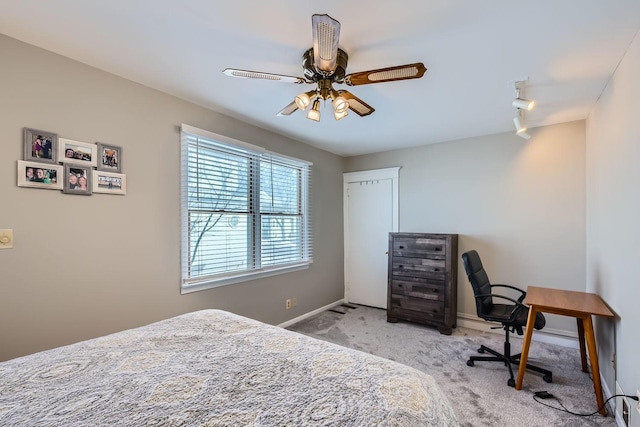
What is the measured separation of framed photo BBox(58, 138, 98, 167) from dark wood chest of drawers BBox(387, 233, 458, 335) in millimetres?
3187

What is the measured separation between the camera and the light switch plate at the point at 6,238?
1.68 m

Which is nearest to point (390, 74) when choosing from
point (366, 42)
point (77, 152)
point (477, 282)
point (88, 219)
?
point (366, 42)

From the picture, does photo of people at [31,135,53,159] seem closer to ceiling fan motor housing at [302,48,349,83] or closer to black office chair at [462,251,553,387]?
ceiling fan motor housing at [302,48,349,83]

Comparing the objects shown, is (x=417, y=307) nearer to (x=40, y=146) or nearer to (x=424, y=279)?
(x=424, y=279)

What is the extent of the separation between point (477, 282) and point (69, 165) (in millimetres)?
3300

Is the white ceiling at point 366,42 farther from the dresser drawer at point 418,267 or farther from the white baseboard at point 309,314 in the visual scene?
the white baseboard at point 309,314

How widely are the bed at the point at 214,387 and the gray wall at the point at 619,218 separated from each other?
1493 millimetres

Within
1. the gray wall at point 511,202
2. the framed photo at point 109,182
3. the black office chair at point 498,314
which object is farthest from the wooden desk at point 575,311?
the framed photo at point 109,182

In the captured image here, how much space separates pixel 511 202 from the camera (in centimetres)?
337

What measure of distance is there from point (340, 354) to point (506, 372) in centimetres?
211

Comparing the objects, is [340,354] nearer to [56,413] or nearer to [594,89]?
[56,413]

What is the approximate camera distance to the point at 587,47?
5.84 feet

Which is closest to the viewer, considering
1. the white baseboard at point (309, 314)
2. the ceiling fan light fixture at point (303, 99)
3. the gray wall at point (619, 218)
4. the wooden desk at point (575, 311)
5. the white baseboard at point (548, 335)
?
the gray wall at point (619, 218)

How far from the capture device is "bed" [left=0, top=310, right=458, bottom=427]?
0.87 meters
